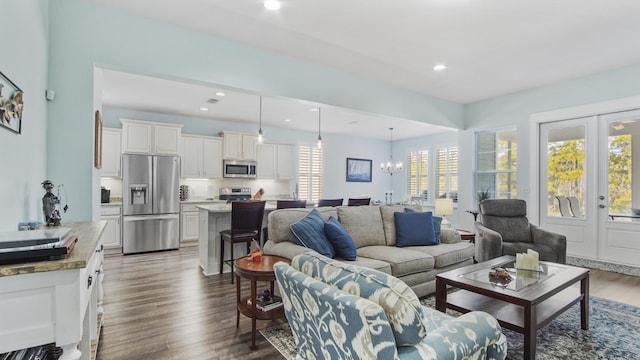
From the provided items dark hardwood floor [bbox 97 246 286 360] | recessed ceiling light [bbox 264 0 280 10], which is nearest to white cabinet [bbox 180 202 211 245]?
dark hardwood floor [bbox 97 246 286 360]

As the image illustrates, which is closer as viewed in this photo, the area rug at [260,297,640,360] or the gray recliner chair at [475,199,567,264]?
the area rug at [260,297,640,360]

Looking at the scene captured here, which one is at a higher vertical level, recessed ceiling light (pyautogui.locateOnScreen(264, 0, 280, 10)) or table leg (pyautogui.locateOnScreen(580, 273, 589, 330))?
recessed ceiling light (pyautogui.locateOnScreen(264, 0, 280, 10))

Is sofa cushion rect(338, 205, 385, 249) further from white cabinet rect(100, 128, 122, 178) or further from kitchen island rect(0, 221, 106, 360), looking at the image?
white cabinet rect(100, 128, 122, 178)

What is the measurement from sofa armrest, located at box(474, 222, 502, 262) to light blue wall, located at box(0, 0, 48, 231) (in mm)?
4265

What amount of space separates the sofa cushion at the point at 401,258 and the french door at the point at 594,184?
301 centimetres

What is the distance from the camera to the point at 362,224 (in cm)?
365

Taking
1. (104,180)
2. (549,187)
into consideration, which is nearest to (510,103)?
(549,187)

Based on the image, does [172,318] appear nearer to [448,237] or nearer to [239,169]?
[448,237]

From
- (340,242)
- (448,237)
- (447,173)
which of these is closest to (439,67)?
(448,237)

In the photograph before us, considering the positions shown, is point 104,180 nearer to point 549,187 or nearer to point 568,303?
point 568,303

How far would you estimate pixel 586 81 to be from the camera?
4.57 metres

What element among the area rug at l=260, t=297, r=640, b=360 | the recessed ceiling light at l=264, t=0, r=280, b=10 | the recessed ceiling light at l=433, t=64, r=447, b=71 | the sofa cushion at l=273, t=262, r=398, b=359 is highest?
the recessed ceiling light at l=264, t=0, r=280, b=10

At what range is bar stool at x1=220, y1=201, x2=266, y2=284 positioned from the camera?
3943 millimetres

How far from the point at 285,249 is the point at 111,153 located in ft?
14.8
